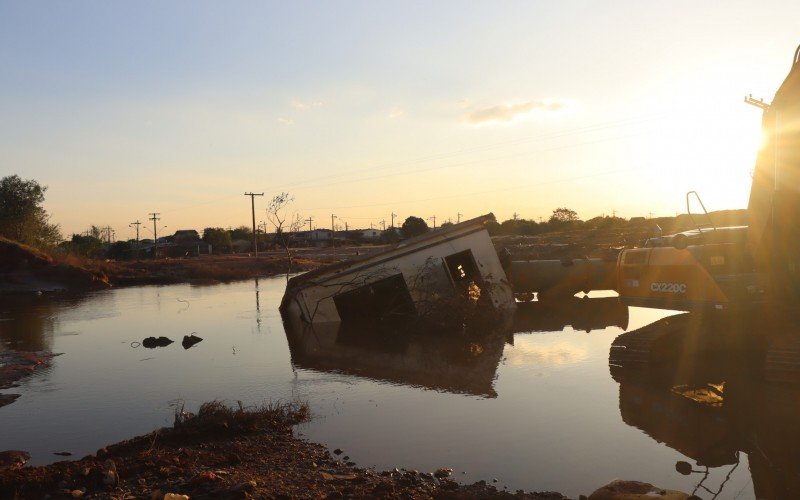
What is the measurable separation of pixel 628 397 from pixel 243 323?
13674 millimetres

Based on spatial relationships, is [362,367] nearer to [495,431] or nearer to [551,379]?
[551,379]

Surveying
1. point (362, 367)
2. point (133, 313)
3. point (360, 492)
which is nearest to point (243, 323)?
point (133, 313)

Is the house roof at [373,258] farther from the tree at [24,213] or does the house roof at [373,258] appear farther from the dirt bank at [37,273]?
the tree at [24,213]

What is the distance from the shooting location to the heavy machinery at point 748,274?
7969mm

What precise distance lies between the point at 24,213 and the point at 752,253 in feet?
215

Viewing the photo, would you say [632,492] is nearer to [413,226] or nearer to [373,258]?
[373,258]

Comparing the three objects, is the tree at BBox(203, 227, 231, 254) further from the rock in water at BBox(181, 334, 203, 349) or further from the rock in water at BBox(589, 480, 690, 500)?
the rock in water at BBox(589, 480, 690, 500)

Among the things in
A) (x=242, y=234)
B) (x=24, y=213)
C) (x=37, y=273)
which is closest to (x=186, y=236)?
(x=242, y=234)

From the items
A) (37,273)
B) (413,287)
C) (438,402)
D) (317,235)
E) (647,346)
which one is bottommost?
(438,402)

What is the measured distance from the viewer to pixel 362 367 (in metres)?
12.8

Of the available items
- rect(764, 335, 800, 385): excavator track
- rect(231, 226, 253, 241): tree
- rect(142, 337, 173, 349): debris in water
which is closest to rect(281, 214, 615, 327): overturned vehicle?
rect(142, 337, 173, 349): debris in water

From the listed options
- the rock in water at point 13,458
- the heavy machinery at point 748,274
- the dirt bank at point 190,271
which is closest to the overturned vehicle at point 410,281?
the heavy machinery at point 748,274

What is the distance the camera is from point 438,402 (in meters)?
9.73

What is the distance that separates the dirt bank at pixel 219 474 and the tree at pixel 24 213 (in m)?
58.5
